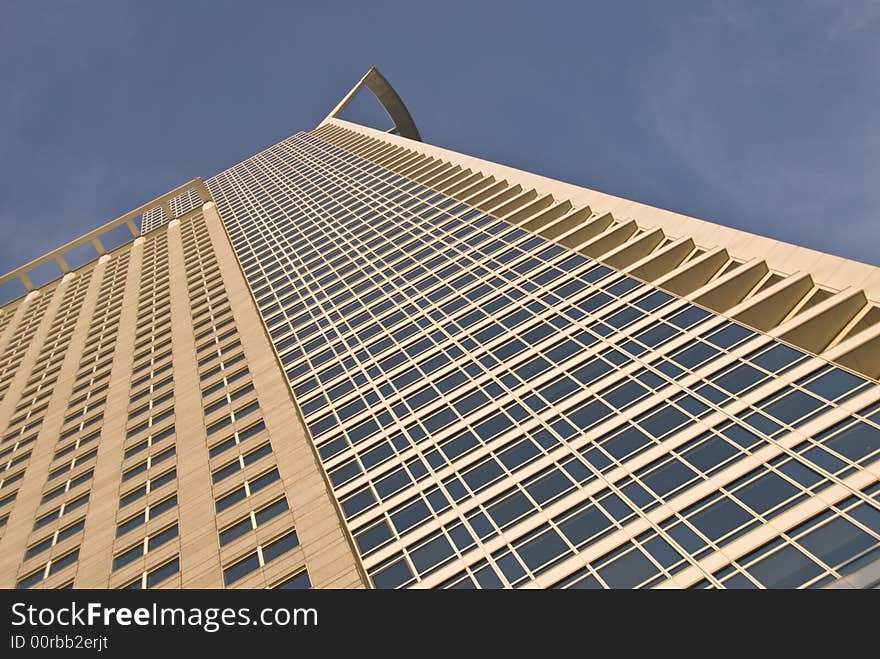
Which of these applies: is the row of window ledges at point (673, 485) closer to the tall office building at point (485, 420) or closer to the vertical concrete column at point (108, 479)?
the tall office building at point (485, 420)

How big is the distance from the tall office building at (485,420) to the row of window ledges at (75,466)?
0.18 metres

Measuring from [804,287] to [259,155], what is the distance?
117m

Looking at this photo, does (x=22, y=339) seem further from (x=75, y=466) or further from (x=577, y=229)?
(x=577, y=229)

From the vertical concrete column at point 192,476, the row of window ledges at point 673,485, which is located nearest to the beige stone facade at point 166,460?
the vertical concrete column at point 192,476

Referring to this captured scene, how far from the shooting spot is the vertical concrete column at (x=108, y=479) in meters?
31.6

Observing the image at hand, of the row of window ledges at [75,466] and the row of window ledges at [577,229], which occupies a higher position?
the row of window ledges at [577,229]

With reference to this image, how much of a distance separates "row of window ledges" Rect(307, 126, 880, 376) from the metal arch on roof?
216ft

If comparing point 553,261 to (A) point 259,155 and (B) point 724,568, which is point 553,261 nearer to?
(B) point 724,568

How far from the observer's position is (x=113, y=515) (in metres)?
34.9

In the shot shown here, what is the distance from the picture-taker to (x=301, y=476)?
107ft

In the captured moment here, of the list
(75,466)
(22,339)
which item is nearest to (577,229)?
(75,466)

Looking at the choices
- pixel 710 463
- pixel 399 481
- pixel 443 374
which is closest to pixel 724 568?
pixel 710 463

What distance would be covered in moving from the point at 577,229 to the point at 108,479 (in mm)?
27794

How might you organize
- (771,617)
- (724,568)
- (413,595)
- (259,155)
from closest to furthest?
(771,617) → (413,595) → (724,568) → (259,155)
